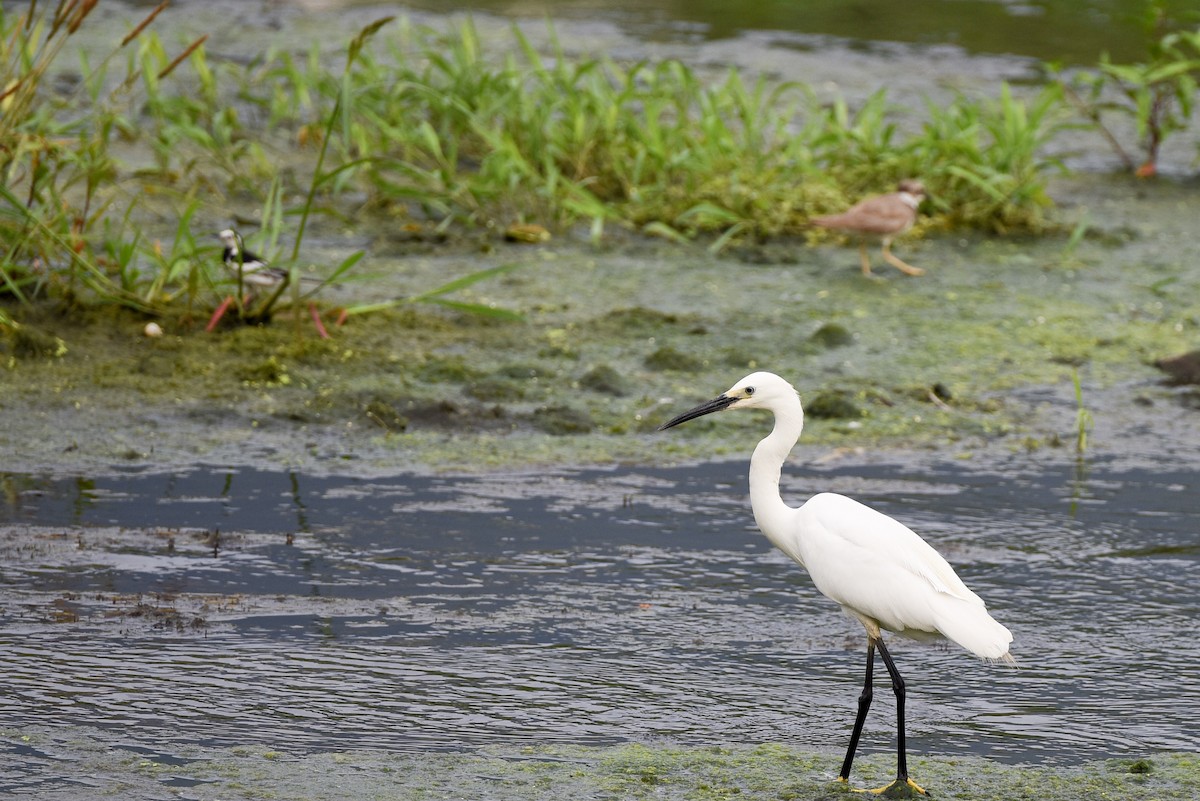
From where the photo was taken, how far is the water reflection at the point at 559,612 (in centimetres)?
419

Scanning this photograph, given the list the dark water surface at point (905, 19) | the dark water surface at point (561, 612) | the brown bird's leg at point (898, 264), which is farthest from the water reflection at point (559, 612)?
the dark water surface at point (905, 19)

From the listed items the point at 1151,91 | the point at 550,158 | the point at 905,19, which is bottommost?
the point at 550,158

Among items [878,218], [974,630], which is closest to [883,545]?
[974,630]

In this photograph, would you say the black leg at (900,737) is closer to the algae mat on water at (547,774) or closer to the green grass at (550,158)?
the algae mat on water at (547,774)

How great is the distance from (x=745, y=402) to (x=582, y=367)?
8.40 feet

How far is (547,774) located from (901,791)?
0.83 metres

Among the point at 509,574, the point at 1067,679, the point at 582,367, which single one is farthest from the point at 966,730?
the point at 582,367

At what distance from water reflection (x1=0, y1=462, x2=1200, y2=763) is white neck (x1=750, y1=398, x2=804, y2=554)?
1.53 ft

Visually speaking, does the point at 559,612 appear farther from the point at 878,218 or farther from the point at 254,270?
the point at 878,218

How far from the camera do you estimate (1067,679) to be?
4520mm

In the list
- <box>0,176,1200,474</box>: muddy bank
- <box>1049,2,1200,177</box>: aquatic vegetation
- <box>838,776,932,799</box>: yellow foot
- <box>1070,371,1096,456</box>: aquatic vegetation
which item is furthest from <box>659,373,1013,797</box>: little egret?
<box>1049,2,1200,177</box>: aquatic vegetation

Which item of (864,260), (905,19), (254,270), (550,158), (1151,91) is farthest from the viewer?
(905,19)

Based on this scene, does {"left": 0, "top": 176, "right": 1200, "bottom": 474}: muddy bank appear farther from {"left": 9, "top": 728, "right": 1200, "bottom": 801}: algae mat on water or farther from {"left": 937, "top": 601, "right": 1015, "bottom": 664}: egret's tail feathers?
{"left": 937, "top": 601, "right": 1015, "bottom": 664}: egret's tail feathers

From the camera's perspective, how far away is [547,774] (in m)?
3.83
